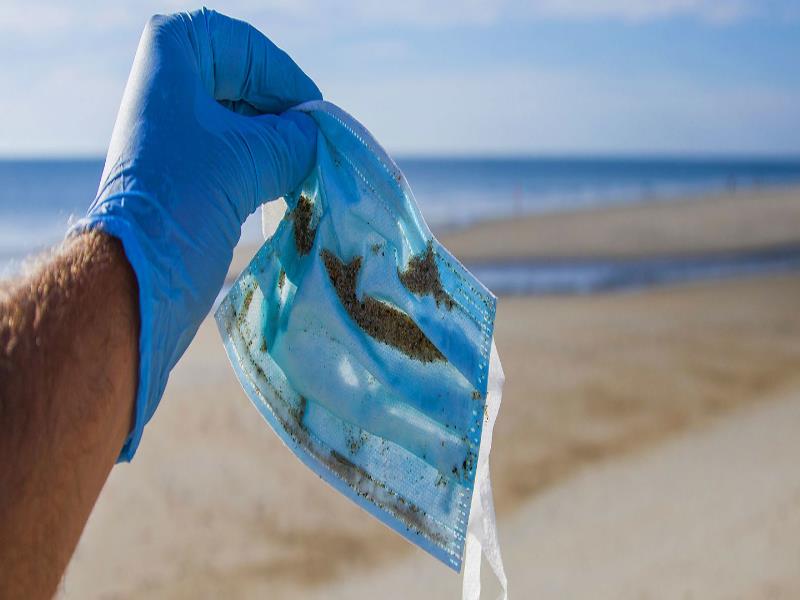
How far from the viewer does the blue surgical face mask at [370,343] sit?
156cm

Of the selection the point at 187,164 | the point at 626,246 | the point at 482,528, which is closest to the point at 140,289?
the point at 187,164

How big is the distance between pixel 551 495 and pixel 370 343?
2.85m

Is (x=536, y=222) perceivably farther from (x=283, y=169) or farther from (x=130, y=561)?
(x=283, y=169)

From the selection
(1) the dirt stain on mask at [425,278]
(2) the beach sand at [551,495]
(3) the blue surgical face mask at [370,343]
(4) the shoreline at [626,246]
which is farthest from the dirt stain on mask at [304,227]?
(4) the shoreline at [626,246]

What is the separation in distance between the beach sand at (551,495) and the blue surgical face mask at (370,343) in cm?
112

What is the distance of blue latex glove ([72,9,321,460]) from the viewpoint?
1.14 meters

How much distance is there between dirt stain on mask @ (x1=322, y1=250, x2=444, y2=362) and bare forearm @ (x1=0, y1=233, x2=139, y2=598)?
1.94 ft

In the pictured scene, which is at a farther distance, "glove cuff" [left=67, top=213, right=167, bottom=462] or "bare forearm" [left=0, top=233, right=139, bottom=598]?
"glove cuff" [left=67, top=213, right=167, bottom=462]

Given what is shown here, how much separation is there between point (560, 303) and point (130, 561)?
618cm

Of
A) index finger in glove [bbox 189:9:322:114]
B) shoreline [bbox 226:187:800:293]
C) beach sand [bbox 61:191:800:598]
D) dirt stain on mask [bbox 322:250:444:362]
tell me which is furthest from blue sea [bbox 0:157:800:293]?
beach sand [bbox 61:191:800:598]

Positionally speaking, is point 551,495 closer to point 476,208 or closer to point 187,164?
point 187,164

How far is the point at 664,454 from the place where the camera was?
4613 millimetres

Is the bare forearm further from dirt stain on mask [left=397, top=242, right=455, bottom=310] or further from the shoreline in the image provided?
the shoreline

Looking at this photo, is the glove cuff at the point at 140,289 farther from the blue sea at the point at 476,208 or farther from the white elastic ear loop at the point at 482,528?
the white elastic ear loop at the point at 482,528
